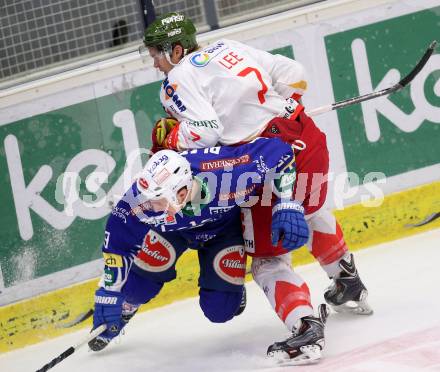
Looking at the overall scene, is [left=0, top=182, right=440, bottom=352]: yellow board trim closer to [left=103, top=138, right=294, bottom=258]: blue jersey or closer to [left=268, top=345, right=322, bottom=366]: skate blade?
[left=103, top=138, right=294, bottom=258]: blue jersey

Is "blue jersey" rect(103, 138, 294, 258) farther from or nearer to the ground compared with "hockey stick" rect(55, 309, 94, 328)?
farther from the ground

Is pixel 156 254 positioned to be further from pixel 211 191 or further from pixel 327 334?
pixel 327 334

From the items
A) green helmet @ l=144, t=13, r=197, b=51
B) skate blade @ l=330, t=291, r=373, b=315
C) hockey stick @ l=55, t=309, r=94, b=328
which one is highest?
green helmet @ l=144, t=13, r=197, b=51

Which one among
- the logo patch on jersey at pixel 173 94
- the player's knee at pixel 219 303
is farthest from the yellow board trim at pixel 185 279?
the logo patch on jersey at pixel 173 94

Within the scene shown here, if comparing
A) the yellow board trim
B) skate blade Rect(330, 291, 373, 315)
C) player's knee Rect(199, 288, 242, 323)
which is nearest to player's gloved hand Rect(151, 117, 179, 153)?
player's knee Rect(199, 288, 242, 323)

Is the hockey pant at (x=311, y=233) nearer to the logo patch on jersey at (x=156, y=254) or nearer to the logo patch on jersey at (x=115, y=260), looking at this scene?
the logo patch on jersey at (x=156, y=254)

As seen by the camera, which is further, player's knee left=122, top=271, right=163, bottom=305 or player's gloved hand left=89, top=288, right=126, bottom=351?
player's knee left=122, top=271, right=163, bottom=305

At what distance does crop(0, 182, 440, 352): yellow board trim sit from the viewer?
479 cm

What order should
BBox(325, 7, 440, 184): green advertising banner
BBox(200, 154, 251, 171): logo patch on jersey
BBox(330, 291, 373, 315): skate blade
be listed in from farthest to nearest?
BBox(325, 7, 440, 184): green advertising banner
BBox(330, 291, 373, 315): skate blade
BBox(200, 154, 251, 171): logo patch on jersey

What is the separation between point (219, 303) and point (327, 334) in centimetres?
42

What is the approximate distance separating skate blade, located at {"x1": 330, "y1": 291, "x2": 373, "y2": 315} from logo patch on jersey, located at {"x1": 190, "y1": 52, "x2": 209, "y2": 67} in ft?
3.54

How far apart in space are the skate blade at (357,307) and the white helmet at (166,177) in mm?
933

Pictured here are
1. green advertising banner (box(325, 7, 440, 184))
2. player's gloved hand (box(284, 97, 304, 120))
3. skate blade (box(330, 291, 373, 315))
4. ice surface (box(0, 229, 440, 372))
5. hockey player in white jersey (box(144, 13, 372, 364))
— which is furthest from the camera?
green advertising banner (box(325, 7, 440, 184))

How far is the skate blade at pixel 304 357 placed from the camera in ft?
10.9
